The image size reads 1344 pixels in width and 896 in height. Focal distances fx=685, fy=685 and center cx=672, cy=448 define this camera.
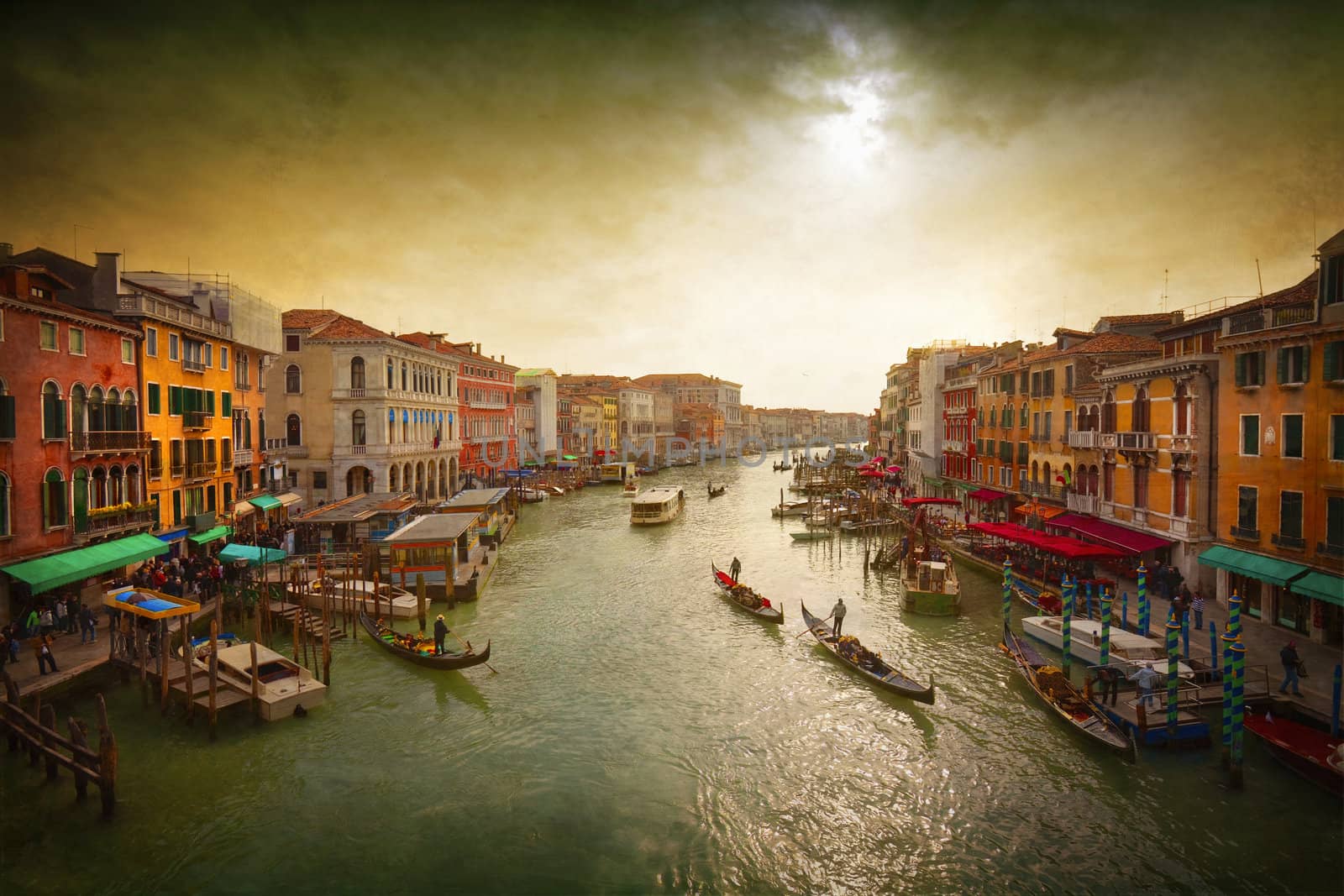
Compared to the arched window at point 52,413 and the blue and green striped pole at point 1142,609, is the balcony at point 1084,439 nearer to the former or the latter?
the blue and green striped pole at point 1142,609

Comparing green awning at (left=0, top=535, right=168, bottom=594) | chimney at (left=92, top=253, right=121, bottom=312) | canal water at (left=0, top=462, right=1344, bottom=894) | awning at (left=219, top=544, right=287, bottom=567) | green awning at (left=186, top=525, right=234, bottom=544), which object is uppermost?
chimney at (left=92, top=253, right=121, bottom=312)

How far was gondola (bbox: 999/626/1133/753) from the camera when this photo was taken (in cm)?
1377

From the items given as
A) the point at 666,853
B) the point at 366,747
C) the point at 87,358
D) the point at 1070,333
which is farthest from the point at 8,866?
the point at 1070,333

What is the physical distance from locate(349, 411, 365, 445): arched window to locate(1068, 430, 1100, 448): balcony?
3591 cm

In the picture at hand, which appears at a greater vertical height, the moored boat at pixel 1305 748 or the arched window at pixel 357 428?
the arched window at pixel 357 428

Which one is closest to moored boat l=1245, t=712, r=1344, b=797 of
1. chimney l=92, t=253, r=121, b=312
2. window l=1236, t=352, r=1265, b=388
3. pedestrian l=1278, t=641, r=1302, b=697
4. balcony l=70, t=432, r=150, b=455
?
pedestrian l=1278, t=641, r=1302, b=697

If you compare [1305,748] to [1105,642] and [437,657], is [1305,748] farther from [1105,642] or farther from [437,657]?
[437,657]

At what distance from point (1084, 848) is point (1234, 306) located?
17118mm

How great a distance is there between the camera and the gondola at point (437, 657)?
17.9 metres

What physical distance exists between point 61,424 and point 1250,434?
32.3m

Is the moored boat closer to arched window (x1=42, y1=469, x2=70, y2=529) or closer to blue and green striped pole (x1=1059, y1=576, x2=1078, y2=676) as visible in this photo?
blue and green striped pole (x1=1059, y1=576, x2=1078, y2=676)

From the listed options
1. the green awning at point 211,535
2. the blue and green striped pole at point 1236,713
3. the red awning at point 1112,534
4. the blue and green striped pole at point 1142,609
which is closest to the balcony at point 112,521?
the green awning at point 211,535

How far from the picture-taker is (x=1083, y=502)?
27422 mm

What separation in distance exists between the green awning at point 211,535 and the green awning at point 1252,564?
3257 centimetres
